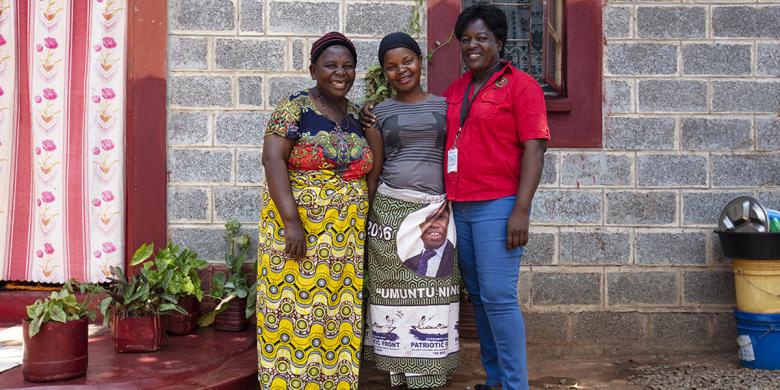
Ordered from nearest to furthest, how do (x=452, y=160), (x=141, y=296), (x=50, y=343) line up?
1. (x=50, y=343)
2. (x=452, y=160)
3. (x=141, y=296)

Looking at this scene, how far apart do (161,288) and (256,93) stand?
1.40 m

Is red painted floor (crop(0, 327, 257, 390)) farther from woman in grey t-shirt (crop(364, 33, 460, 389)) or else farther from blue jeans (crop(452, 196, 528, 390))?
blue jeans (crop(452, 196, 528, 390))

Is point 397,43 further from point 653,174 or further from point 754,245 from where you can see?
point 754,245

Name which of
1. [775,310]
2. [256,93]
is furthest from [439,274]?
[775,310]

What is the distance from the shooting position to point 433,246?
11.5ft

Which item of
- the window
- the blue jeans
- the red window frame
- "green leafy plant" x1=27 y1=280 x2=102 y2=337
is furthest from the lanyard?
"green leafy plant" x1=27 y1=280 x2=102 y2=337

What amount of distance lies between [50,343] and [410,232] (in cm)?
181

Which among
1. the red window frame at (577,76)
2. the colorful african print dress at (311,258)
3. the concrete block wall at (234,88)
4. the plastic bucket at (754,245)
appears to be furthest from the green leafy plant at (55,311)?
the plastic bucket at (754,245)

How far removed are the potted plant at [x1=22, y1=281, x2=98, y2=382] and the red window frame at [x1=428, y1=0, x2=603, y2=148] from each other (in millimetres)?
2560

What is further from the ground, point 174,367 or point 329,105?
point 329,105

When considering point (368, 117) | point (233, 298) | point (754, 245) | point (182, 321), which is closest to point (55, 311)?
point (182, 321)

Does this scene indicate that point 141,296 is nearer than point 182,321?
Yes

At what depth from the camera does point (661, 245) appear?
15.1ft

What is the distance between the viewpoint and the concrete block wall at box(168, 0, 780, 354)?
4527 millimetres
